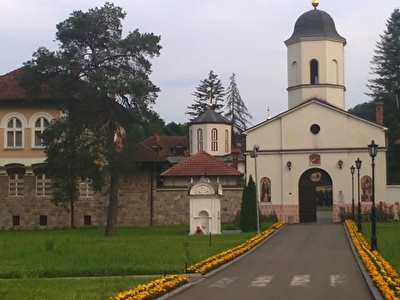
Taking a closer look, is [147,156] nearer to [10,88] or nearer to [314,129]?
[10,88]

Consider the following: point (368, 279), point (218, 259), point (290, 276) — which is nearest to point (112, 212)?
point (218, 259)

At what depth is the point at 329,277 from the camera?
839 inches

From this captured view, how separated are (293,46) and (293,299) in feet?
144

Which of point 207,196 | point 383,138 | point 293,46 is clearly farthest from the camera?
point 293,46

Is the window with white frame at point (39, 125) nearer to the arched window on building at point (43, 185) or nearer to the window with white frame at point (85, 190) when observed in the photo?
the arched window on building at point (43, 185)

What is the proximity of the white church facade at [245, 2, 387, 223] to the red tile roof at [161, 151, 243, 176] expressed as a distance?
2.25 metres

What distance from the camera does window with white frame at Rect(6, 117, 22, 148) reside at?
180ft

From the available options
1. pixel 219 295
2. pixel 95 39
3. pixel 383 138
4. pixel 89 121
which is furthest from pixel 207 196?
pixel 219 295

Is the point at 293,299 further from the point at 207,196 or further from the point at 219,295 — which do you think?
the point at 207,196

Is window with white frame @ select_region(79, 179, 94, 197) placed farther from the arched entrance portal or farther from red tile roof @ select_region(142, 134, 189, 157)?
red tile roof @ select_region(142, 134, 189, 157)

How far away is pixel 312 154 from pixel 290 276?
3452 cm

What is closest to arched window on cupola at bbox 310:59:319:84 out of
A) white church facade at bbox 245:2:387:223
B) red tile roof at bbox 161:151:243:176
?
white church facade at bbox 245:2:387:223

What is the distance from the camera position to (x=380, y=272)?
21109 millimetres

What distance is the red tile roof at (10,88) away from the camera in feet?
178
